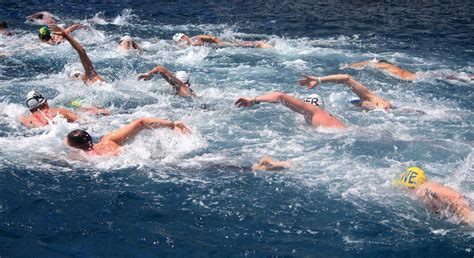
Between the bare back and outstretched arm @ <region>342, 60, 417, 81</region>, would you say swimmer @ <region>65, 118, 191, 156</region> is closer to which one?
the bare back

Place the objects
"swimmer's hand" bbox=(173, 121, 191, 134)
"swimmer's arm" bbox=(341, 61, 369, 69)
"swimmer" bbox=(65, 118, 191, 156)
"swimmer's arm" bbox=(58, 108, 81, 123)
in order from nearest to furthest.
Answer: "swimmer" bbox=(65, 118, 191, 156) < "swimmer's hand" bbox=(173, 121, 191, 134) < "swimmer's arm" bbox=(58, 108, 81, 123) < "swimmer's arm" bbox=(341, 61, 369, 69)

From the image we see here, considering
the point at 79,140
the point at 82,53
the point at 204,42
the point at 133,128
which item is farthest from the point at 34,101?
the point at 204,42

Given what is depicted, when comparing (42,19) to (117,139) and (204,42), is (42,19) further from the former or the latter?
(117,139)

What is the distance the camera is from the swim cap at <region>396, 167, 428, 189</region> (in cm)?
730

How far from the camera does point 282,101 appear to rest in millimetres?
9336

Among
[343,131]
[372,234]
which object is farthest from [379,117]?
[372,234]

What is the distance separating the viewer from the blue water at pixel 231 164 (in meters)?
6.41

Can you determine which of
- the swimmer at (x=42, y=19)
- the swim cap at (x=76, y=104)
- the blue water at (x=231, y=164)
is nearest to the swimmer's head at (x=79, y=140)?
the blue water at (x=231, y=164)

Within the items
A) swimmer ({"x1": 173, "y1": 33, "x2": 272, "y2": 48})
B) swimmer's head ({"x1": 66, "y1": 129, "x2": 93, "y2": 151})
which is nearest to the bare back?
swimmer's head ({"x1": 66, "y1": 129, "x2": 93, "y2": 151})

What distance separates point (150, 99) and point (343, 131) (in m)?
4.99

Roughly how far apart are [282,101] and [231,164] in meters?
1.65

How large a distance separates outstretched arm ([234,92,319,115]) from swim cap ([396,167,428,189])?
261 centimetres

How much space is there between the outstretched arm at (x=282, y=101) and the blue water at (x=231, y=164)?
545 mm

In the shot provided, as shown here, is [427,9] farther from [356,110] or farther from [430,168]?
[430,168]
